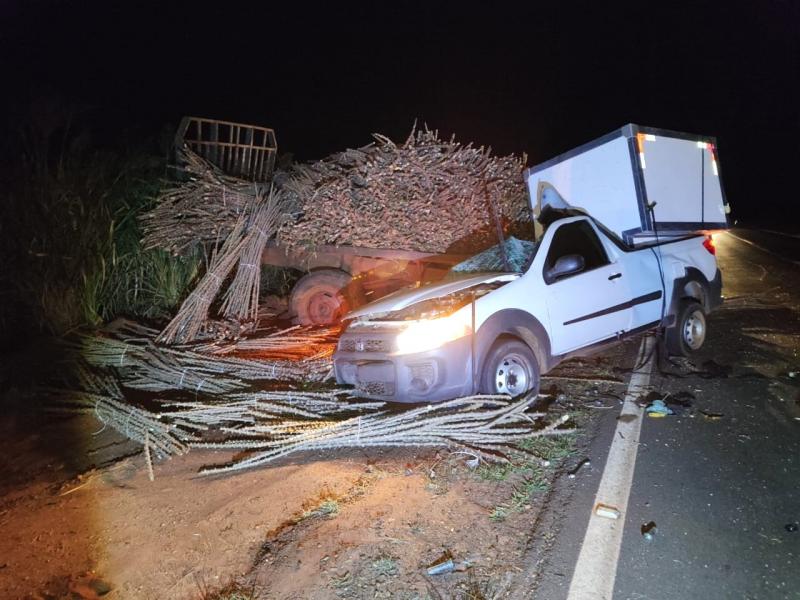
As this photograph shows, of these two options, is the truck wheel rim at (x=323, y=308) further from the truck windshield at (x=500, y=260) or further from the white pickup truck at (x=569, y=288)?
the white pickup truck at (x=569, y=288)

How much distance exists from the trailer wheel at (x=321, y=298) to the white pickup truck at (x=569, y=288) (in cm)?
282

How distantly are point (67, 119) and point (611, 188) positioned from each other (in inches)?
354

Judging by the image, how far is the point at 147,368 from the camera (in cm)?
655

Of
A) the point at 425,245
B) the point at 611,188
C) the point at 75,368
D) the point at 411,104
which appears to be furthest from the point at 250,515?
the point at 411,104

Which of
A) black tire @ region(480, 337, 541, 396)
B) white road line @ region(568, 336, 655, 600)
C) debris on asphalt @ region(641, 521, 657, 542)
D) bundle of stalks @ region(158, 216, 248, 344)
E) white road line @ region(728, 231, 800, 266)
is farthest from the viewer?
white road line @ region(728, 231, 800, 266)

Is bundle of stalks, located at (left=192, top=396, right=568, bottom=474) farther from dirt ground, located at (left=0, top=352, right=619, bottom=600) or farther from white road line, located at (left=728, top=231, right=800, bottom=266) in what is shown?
white road line, located at (left=728, top=231, right=800, bottom=266)

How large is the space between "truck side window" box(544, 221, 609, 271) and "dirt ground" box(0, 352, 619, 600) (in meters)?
2.14

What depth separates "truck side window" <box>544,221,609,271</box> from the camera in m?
6.04

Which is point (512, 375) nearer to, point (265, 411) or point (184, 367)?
point (265, 411)

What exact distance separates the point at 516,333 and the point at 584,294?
104cm

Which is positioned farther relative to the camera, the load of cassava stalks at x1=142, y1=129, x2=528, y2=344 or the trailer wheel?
the trailer wheel

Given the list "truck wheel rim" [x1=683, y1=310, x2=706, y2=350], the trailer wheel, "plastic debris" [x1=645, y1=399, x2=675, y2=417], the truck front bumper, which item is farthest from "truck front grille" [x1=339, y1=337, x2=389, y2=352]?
"truck wheel rim" [x1=683, y1=310, x2=706, y2=350]

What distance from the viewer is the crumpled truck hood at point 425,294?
5211 millimetres

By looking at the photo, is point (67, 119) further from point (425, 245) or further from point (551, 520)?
point (551, 520)
